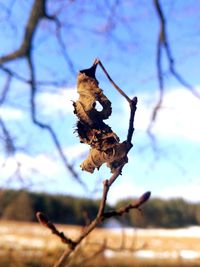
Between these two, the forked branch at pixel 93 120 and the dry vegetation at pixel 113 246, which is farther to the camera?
the dry vegetation at pixel 113 246

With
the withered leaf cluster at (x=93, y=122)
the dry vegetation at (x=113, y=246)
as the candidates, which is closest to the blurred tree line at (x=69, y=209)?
the dry vegetation at (x=113, y=246)

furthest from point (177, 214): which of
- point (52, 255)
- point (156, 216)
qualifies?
point (52, 255)

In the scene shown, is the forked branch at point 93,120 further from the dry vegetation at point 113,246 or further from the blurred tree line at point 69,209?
the blurred tree line at point 69,209

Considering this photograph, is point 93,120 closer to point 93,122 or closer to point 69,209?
point 93,122

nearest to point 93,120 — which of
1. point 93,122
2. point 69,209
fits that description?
point 93,122

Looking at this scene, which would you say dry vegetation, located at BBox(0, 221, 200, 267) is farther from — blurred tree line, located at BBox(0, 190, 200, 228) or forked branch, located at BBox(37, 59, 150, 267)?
forked branch, located at BBox(37, 59, 150, 267)

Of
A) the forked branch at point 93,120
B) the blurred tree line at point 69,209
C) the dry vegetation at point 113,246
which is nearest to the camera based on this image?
the forked branch at point 93,120
